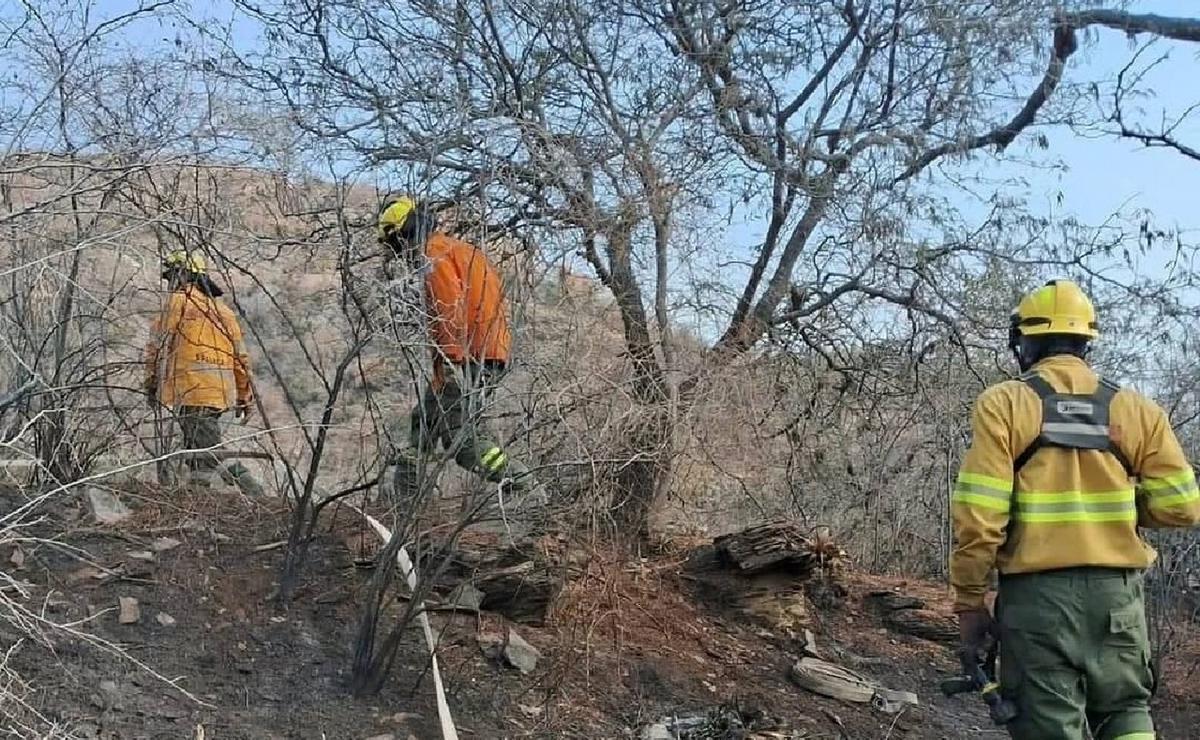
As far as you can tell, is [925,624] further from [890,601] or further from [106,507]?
[106,507]

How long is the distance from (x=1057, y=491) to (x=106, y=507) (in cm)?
442

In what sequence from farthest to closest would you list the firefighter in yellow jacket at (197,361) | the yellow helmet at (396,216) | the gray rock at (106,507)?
the gray rock at (106,507) < the firefighter in yellow jacket at (197,361) < the yellow helmet at (396,216)

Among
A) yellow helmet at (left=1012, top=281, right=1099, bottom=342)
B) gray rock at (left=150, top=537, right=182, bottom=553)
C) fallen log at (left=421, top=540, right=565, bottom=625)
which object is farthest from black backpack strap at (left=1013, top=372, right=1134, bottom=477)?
gray rock at (left=150, top=537, right=182, bottom=553)

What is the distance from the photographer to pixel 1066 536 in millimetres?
3918

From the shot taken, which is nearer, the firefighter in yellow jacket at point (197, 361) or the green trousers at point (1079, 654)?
the green trousers at point (1079, 654)

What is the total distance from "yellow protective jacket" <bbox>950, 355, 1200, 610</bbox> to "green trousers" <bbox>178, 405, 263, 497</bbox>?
3675 millimetres

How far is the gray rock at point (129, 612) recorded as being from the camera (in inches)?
200

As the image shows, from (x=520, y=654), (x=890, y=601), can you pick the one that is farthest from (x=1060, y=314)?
(x=890, y=601)

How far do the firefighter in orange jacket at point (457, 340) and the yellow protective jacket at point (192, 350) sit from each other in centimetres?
115

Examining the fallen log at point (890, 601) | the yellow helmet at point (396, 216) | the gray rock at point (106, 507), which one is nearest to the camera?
the yellow helmet at point (396, 216)

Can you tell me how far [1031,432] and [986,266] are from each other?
3.54m

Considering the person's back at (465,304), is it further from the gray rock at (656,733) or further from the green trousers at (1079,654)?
the green trousers at (1079,654)

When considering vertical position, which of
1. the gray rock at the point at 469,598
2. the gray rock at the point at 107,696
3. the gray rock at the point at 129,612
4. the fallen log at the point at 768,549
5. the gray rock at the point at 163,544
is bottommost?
the gray rock at the point at 107,696

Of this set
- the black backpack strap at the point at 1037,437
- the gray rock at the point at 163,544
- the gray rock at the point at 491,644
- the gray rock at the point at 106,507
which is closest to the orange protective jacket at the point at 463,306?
the gray rock at the point at 491,644
